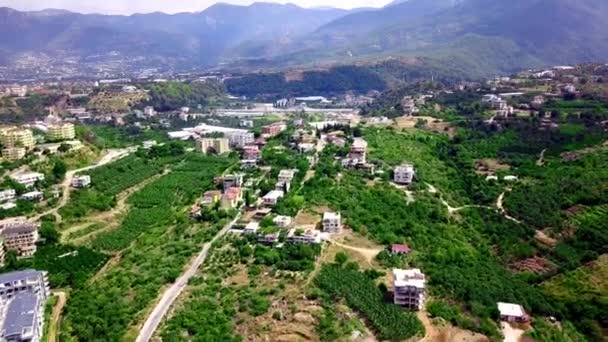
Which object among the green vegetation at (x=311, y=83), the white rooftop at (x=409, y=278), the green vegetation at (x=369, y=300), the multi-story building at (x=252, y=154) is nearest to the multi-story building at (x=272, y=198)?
the green vegetation at (x=369, y=300)

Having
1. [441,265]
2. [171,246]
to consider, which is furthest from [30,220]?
[441,265]

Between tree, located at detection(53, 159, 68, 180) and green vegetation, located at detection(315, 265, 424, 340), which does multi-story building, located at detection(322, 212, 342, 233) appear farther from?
tree, located at detection(53, 159, 68, 180)

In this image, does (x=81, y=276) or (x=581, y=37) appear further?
(x=581, y=37)

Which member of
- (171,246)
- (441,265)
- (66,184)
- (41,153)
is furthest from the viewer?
(41,153)

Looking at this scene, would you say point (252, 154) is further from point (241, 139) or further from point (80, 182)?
point (80, 182)

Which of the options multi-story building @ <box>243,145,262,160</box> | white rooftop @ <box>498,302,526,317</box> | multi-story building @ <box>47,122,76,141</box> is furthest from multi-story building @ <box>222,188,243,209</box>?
multi-story building @ <box>47,122,76,141</box>

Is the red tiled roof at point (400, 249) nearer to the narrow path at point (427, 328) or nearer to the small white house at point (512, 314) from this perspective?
the narrow path at point (427, 328)

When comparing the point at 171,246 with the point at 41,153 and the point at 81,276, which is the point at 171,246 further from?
the point at 41,153
